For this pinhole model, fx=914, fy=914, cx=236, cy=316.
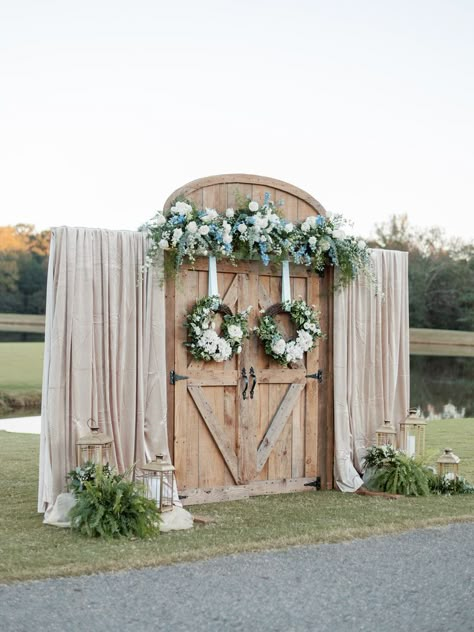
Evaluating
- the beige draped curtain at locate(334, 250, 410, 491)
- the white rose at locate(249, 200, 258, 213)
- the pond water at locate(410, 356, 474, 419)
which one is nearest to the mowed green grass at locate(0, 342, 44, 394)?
the pond water at locate(410, 356, 474, 419)

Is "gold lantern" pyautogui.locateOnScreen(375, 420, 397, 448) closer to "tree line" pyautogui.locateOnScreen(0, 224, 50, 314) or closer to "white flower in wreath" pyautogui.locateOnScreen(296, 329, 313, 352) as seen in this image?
"white flower in wreath" pyautogui.locateOnScreen(296, 329, 313, 352)

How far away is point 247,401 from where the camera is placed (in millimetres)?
9031

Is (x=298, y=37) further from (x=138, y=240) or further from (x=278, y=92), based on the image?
(x=138, y=240)

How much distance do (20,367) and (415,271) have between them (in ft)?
81.8

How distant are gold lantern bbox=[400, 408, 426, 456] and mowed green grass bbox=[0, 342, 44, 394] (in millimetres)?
16319

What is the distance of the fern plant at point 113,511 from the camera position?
273 inches

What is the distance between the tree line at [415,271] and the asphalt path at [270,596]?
117 ft

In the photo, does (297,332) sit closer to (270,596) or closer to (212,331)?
(212,331)

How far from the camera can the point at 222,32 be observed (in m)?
12.9

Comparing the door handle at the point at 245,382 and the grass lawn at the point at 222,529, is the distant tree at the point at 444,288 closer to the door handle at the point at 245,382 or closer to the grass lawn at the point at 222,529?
the door handle at the point at 245,382

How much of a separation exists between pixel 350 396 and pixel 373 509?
63.9 inches

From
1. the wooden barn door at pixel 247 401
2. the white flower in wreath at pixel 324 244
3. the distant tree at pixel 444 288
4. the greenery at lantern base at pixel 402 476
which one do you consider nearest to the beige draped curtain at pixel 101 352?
the wooden barn door at pixel 247 401

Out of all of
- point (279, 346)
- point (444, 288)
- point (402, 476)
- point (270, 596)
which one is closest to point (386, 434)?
point (402, 476)

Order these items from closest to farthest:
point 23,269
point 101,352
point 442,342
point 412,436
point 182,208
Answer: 1. point 101,352
2. point 182,208
3. point 412,436
4. point 23,269
5. point 442,342
